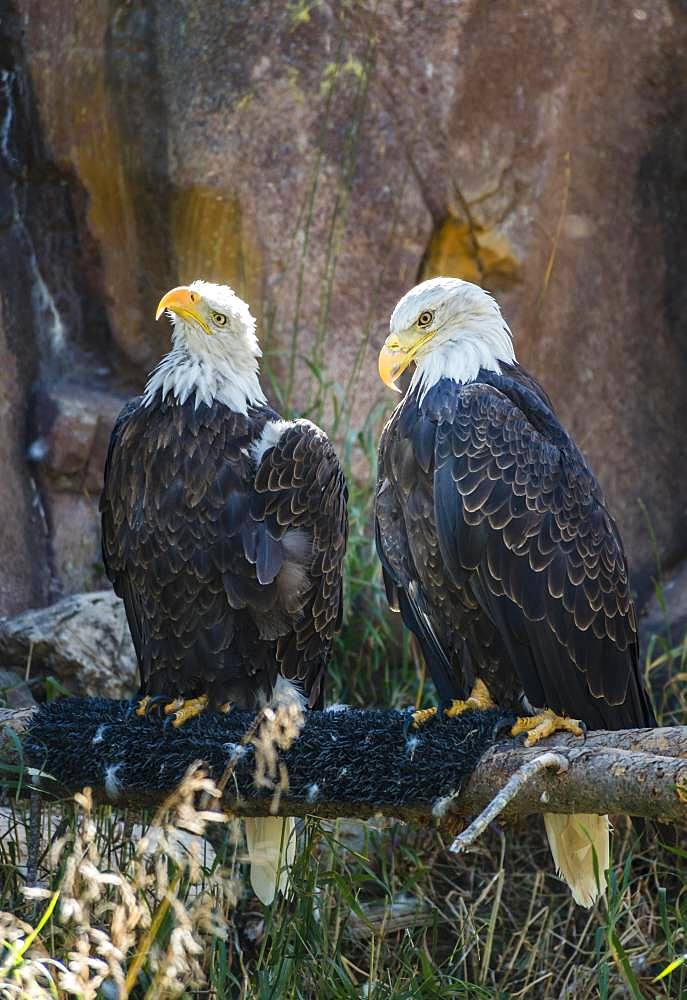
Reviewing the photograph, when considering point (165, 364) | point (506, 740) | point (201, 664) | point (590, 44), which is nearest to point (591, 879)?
point (506, 740)

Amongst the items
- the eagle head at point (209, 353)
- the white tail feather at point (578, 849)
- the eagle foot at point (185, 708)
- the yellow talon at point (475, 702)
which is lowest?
the white tail feather at point (578, 849)

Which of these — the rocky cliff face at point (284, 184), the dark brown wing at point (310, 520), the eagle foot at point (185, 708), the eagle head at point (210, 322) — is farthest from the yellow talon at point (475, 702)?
the rocky cliff face at point (284, 184)

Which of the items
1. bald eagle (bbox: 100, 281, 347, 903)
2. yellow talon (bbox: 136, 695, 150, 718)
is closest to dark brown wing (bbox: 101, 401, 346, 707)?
bald eagle (bbox: 100, 281, 347, 903)

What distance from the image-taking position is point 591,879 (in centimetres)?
363

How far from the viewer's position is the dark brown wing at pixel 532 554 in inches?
139

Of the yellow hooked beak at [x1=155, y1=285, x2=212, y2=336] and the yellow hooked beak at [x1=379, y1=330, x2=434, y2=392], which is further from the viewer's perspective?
the yellow hooked beak at [x1=155, y1=285, x2=212, y2=336]

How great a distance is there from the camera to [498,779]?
2977 millimetres

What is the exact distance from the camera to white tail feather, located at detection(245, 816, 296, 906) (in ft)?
12.5

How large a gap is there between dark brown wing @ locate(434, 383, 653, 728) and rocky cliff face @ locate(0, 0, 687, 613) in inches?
74.1

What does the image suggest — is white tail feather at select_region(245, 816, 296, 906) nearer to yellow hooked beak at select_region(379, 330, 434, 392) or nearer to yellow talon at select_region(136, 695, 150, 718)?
yellow talon at select_region(136, 695, 150, 718)

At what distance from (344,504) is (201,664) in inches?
26.0

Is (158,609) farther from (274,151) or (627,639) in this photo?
(274,151)

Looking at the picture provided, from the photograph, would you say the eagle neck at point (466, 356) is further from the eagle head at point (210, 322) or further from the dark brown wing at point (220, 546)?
the eagle head at point (210, 322)

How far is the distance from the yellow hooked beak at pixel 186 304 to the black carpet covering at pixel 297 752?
4.11 feet
